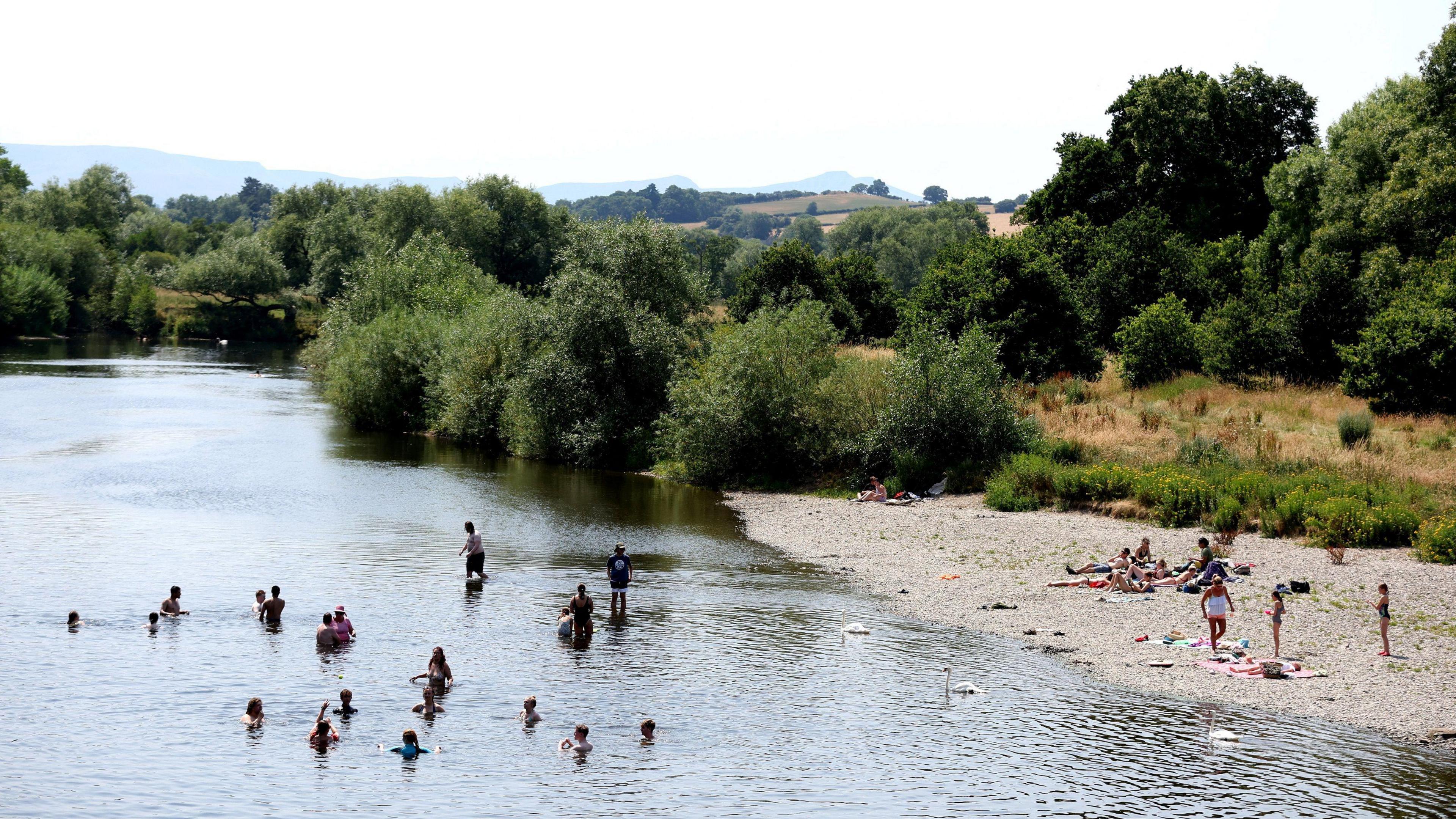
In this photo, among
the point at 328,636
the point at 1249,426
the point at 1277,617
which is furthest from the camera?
the point at 1249,426

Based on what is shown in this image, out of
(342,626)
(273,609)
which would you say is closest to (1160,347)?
(342,626)

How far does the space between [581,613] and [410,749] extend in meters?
8.87

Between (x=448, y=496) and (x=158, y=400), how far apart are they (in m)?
45.7

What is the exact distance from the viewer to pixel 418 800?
74.9 ft

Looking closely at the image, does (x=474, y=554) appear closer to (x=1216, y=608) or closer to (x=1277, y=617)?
(x=1216, y=608)

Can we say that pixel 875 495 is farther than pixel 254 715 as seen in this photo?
Yes

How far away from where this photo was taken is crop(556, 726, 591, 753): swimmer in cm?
2509

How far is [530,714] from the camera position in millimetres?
26469

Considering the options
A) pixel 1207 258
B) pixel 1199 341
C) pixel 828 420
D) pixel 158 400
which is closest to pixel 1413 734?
pixel 828 420

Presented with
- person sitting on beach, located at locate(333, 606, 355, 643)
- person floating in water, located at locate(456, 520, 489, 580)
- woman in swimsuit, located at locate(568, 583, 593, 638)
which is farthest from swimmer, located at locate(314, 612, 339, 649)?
person floating in water, located at locate(456, 520, 489, 580)

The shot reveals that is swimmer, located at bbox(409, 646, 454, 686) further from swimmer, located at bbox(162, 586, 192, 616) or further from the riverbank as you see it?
the riverbank

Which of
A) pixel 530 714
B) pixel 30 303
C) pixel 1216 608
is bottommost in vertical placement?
pixel 530 714

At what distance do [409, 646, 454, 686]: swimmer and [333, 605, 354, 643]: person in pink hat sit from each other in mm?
4428

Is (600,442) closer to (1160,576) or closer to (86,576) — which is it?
(86,576)
